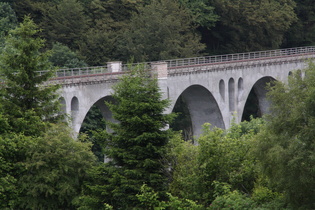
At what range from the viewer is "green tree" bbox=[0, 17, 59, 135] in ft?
91.7

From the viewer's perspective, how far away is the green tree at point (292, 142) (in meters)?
20.8

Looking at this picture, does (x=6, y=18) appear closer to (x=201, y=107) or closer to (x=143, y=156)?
(x=201, y=107)

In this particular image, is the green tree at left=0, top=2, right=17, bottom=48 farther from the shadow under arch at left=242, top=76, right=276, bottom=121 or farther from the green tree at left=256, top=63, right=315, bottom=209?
the green tree at left=256, top=63, right=315, bottom=209

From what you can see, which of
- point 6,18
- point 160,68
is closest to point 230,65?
point 160,68

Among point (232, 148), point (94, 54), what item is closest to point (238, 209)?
point (232, 148)

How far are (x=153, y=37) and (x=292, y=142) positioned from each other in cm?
4449

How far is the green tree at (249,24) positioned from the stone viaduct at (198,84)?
40.6 feet

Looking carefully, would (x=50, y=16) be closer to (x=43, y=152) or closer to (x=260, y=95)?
(x=260, y=95)

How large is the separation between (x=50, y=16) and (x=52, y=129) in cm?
3770

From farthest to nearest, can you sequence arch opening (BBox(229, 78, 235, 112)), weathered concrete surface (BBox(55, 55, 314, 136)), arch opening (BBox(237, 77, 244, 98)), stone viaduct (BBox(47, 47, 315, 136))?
arch opening (BBox(237, 77, 244, 98)) < arch opening (BBox(229, 78, 235, 112)) < weathered concrete surface (BBox(55, 55, 314, 136)) < stone viaduct (BBox(47, 47, 315, 136))

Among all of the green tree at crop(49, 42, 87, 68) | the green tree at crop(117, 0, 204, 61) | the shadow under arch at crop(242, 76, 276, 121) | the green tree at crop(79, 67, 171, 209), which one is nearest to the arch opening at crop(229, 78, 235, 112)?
the shadow under arch at crop(242, 76, 276, 121)

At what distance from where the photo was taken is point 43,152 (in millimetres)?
26484

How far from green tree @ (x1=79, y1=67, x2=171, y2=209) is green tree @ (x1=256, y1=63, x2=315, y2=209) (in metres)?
5.59

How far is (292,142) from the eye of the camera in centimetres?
2133
